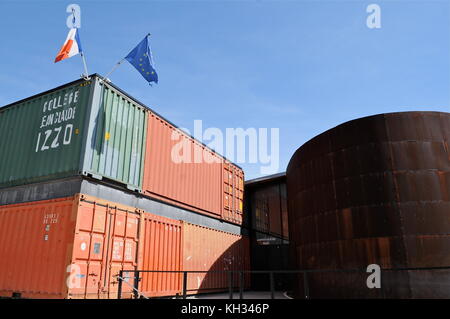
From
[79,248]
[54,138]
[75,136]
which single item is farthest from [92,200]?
[54,138]

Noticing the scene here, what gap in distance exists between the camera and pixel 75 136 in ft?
38.3

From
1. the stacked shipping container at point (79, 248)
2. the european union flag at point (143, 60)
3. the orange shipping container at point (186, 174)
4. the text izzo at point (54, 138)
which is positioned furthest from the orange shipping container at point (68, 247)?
the european union flag at point (143, 60)

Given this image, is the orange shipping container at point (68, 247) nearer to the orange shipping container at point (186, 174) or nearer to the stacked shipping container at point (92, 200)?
the stacked shipping container at point (92, 200)

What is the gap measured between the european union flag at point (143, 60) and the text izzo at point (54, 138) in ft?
12.1

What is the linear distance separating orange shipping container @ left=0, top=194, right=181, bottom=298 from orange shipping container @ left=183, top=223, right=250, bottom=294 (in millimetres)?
3059

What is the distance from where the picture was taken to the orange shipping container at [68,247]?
10094 mm

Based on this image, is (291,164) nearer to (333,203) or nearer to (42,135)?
(333,203)

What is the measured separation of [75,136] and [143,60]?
435 centimetres

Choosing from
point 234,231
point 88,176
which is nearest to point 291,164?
point 234,231

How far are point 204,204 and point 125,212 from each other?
5.79m

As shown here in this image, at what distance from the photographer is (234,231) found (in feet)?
66.3

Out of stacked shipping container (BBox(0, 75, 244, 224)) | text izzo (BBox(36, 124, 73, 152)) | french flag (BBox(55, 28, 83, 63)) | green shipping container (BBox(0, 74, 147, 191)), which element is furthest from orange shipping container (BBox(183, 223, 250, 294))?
french flag (BBox(55, 28, 83, 63))
